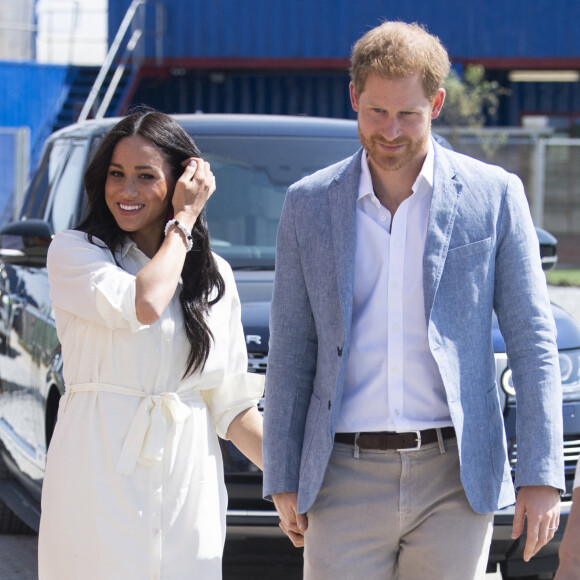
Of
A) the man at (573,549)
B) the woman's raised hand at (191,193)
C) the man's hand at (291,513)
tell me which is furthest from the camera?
the woman's raised hand at (191,193)

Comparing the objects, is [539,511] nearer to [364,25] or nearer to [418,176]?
[418,176]

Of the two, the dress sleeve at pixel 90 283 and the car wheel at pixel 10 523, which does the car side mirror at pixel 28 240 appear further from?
the dress sleeve at pixel 90 283

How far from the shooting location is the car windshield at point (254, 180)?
530 cm

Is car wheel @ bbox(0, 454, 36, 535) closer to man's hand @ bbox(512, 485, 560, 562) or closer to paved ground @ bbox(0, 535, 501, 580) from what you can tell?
paved ground @ bbox(0, 535, 501, 580)

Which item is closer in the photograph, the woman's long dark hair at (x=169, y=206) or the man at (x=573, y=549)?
the man at (x=573, y=549)

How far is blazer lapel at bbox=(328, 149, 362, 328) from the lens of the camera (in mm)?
2777

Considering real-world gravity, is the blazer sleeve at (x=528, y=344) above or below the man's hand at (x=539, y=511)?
above

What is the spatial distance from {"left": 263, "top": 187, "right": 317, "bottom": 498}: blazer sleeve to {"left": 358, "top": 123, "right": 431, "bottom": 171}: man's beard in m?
0.29

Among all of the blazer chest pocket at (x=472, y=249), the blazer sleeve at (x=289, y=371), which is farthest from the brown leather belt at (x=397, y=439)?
the blazer chest pocket at (x=472, y=249)

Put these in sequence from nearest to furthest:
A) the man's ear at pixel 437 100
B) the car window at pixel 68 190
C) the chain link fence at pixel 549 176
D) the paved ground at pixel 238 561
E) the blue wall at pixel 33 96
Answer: the man's ear at pixel 437 100
the paved ground at pixel 238 561
the car window at pixel 68 190
the chain link fence at pixel 549 176
the blue wall at pixel 33 96

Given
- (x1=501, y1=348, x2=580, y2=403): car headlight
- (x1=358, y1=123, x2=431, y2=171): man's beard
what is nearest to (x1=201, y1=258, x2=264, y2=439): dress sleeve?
(x1=358, y1=123, x2=431, y2=171): man's beard

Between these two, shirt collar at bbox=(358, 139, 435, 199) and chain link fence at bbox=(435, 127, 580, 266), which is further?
chain link fence at bbox=(435, 127, 580, 266)

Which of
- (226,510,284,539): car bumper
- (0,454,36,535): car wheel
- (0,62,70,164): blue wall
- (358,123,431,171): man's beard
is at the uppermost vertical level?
(0,62,70,164): blue wall

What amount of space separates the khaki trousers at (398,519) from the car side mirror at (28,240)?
274cm
